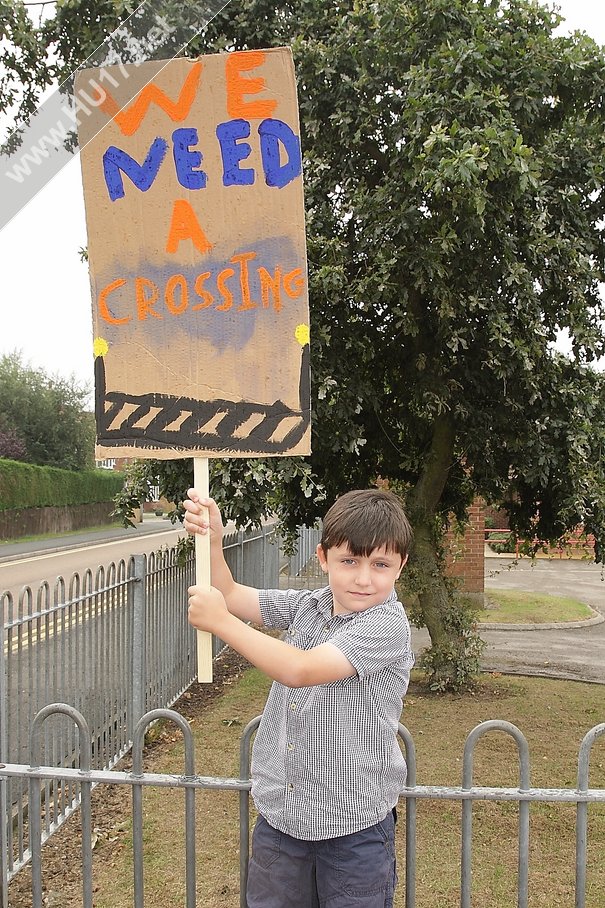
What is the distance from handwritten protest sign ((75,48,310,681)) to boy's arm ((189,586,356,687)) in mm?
581

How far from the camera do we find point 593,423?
7691 millimetres

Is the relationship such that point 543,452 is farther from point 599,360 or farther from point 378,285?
point 378,285

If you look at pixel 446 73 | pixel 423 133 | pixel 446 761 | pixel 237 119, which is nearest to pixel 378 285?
pixel 423 133

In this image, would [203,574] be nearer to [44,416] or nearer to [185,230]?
[185,230]

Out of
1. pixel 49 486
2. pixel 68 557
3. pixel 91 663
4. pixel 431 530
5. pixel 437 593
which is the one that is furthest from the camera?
pixel 49 486

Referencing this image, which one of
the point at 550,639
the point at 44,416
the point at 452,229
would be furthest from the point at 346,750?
the point at 44,416

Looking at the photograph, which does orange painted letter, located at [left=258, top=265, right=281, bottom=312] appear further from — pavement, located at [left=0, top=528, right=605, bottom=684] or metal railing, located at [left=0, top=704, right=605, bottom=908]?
pavement, located at [left=0, top=528, right=605, bottom=684]

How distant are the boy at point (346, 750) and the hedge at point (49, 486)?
30.3 m

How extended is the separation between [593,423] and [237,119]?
5.85 meters

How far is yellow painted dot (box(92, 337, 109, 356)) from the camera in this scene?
2.56 meters

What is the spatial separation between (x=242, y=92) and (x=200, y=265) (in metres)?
0.51

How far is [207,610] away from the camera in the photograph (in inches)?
81.4

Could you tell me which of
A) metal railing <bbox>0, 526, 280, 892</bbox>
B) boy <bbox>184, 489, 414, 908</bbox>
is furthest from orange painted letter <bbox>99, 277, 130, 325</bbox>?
metal railing <bbox>0, 526, 280, 892</bbox>

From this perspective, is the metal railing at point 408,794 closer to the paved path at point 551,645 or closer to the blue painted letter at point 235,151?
the blue painted letter at point 235,151
